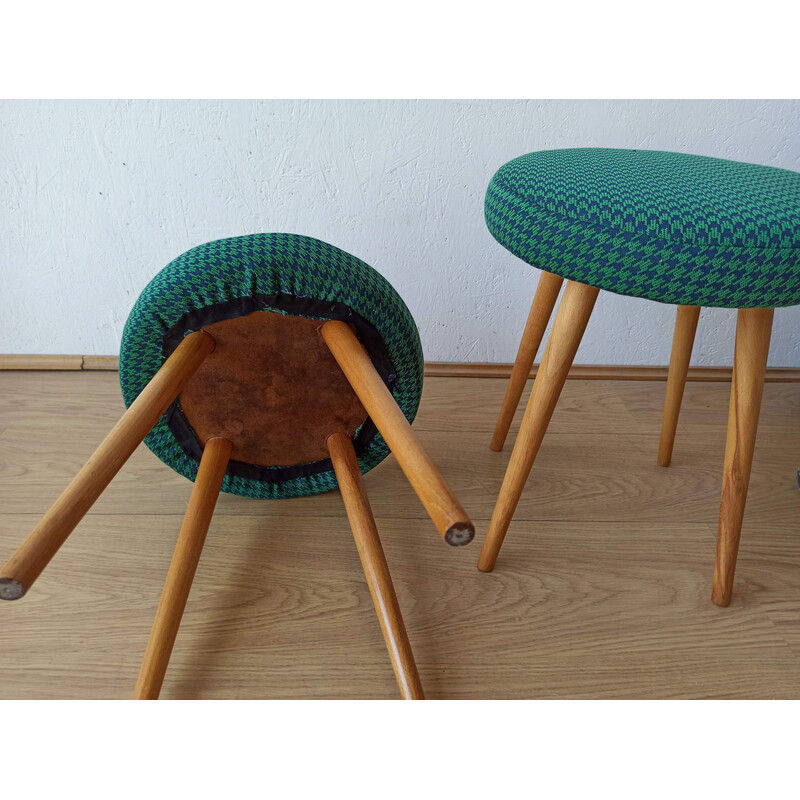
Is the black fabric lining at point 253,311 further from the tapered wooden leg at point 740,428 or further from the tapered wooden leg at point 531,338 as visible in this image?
the tapered wooden leg at point 740,428

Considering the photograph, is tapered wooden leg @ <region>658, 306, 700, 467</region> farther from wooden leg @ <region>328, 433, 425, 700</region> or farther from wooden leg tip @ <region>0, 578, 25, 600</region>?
wooden leg tip @ <region>0, 578, 25, 600</region>

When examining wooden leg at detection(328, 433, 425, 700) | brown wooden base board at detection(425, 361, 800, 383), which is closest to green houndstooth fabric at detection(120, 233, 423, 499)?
wooden leg at detection(328, 433, 425, 700)

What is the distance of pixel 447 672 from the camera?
24.6 inches

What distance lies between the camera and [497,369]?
1.15 meters

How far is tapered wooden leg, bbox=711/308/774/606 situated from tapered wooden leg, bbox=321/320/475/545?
1.15 ft

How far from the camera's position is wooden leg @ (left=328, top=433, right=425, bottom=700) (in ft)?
1.86

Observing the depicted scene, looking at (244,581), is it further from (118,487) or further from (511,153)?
(511,153)

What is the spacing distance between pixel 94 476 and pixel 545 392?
15.7 inches

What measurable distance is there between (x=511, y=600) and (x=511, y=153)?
2.10 ft

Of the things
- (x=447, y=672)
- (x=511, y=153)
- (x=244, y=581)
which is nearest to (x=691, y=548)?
(x=447, y=672)

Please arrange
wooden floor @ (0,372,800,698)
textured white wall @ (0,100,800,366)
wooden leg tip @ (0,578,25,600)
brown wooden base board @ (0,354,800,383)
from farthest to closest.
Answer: brown wooden base board @ (0,354,800,383), textured white wall @ (0,100,800,366), wooden floor @ (0,372,800,698), wooden leg tip @ (0,578,25,600)

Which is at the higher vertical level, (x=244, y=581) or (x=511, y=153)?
(x=511, y=153)

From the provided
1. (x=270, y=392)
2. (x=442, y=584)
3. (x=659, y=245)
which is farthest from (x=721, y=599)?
(x=270, y=392)

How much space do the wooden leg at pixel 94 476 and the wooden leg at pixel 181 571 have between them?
12 centimetres
